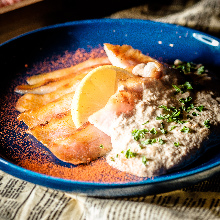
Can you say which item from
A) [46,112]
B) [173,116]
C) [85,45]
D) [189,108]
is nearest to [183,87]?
[189,108]

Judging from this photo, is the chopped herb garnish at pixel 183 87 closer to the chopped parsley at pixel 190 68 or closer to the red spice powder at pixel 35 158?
the chopped parsley at pixel 190 68

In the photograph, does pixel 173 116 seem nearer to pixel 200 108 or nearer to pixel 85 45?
pixel 200 108

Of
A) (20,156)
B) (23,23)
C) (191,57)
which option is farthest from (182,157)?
(23,23)

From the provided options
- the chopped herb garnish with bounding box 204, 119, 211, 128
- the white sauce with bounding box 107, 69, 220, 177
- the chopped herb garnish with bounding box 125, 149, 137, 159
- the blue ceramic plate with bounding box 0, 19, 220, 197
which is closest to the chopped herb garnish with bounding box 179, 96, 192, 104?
the white sauce with bounding box 107, 69, 220, 177

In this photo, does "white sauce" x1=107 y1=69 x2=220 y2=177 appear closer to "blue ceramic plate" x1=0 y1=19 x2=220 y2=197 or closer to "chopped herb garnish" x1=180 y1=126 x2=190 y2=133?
"chopped herb garnish" x1=180 y1=126 x2=190 y2=133

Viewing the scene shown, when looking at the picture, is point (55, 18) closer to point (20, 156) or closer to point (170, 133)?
point (20, 156)

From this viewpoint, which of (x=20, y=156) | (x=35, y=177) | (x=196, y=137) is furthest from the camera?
(x=20, y=156)
